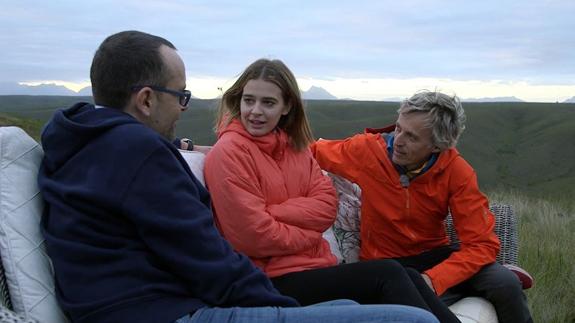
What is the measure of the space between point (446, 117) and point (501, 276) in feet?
2.99

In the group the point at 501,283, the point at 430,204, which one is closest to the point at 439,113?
the point at 430,204

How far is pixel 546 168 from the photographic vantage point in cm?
4281

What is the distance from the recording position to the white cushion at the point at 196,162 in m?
3.05

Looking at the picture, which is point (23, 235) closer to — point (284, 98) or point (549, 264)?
point (284, 98)

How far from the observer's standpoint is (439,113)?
353 centimetres

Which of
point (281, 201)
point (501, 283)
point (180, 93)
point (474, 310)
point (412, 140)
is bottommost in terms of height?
point (474, 310)

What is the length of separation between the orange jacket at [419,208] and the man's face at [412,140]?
90 mm

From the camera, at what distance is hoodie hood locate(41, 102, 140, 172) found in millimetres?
2033

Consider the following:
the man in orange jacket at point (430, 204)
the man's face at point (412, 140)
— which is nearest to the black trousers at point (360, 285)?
the man in orange jacket at point (430, 204)

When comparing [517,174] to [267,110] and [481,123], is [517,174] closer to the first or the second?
[481,123]

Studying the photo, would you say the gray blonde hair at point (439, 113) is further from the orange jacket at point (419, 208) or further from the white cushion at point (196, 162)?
the white cushion at point (196, 162)

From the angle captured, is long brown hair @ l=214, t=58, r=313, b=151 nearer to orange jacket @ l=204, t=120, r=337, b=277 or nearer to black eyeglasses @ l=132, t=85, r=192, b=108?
orange jacket @ l=204, t=120, r=337, b=277

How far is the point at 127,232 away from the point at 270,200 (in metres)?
1.11

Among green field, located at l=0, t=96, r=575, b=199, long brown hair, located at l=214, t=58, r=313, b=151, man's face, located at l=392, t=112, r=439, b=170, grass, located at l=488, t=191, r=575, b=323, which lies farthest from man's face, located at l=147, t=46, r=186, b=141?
green field, located at l=0, t=96, r=575, b=199
